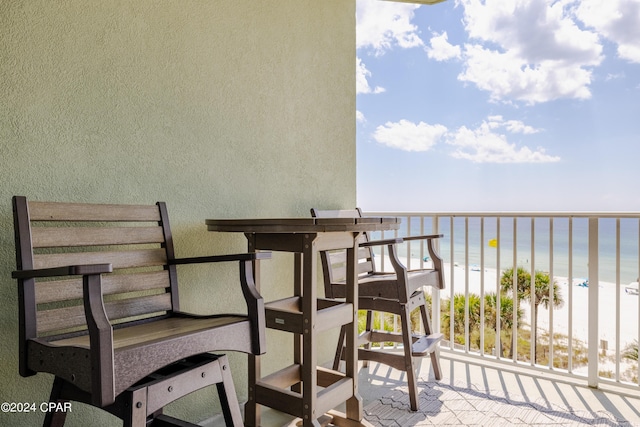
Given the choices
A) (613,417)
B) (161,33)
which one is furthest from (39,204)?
(613,417)

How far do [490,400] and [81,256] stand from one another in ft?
7.30

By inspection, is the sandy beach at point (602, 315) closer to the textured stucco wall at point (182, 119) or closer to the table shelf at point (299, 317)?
the textured stucco wall at point (182, 119)

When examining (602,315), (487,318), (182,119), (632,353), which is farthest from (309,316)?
(602,315)

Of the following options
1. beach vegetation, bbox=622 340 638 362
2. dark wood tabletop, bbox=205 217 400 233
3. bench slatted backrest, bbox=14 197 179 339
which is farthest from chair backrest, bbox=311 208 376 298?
beach vegetation, bbox=622 340 638 362

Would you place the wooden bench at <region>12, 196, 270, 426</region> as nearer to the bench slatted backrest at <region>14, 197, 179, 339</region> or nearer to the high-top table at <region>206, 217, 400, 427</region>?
the bench slatted backrest at <region>14, 197, 179, 339</region>

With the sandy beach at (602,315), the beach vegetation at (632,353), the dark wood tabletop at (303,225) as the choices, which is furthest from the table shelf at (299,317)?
the sandy beach at (602,315)

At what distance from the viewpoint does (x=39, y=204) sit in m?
1.40

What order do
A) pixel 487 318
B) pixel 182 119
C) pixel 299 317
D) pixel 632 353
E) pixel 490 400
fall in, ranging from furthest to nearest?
pixel 487 318 < pixel 632 353 < pixel 490 400 < pixel 182 119 < pixel 299 317

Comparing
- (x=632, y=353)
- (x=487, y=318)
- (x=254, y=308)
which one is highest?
(x=254, y=308)

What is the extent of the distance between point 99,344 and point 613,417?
2472 mm

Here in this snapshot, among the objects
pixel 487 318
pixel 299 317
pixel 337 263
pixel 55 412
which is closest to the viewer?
pixel 55 412

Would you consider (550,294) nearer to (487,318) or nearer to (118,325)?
(118,325)

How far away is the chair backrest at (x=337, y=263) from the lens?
2.42 metres

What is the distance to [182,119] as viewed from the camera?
202cm
